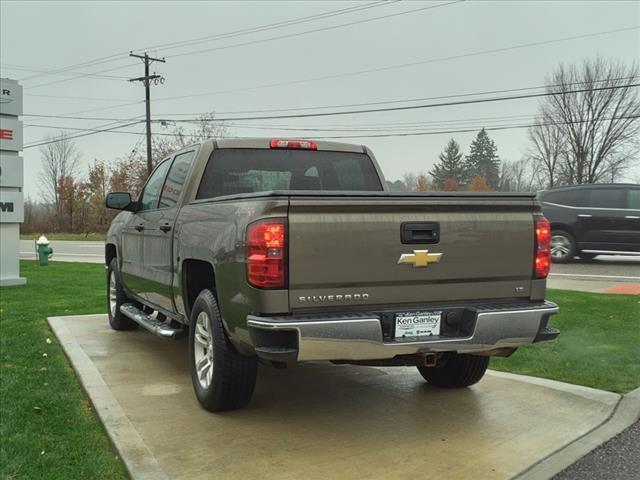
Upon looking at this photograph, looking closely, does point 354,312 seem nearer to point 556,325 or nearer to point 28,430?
point 28,430

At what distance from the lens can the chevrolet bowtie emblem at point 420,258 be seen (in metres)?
3.72

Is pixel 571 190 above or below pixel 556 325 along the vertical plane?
above

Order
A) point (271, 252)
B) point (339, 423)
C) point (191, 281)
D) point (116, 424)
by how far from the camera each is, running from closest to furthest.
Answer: point (271, 252), point (116, 424), point (339, 423), point (191, 281)

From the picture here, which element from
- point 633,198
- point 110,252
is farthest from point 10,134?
point 633,198

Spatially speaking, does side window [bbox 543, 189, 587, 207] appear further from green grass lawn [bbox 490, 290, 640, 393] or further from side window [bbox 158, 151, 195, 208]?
side window [bbox 158, 151, 195, 208]

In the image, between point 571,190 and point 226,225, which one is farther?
point 571,190

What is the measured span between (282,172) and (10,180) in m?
9.30

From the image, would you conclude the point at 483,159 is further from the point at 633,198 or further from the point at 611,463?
the point at 611,463

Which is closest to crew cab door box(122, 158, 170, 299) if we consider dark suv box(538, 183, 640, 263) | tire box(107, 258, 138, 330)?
tire box(107, 258, 138, 330)

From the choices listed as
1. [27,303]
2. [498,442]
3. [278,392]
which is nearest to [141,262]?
[278,392]

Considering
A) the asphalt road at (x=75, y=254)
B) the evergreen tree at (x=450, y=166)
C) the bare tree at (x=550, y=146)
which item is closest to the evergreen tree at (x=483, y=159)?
the evergreen tree at (x=450, y=166)

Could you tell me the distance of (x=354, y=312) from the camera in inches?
144

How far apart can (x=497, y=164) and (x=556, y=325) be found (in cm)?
6645

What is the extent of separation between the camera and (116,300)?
7.30m
